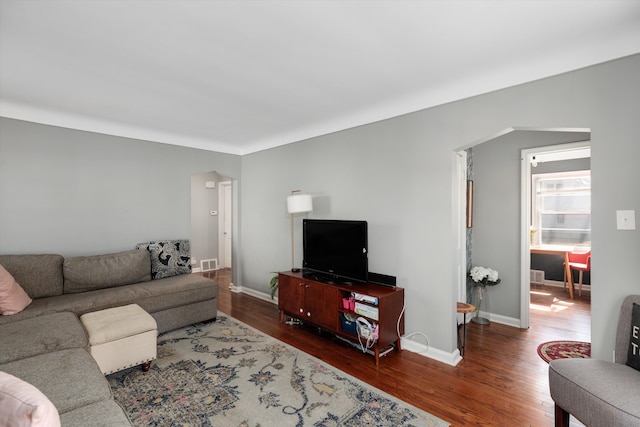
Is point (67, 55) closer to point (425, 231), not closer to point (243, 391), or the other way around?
point (243, 391)

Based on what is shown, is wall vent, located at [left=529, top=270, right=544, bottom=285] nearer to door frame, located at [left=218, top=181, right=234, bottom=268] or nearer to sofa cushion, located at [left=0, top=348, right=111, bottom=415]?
door frame, located at [left=218, top=181, right=234, bottom=268]

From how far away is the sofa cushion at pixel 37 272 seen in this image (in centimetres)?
307

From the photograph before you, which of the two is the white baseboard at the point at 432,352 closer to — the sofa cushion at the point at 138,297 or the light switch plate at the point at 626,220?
the light switch plate at the point at 626,220

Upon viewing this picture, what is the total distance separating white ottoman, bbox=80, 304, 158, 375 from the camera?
2.40 metres

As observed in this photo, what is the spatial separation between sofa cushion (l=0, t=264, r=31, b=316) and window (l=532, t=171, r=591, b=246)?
790cm

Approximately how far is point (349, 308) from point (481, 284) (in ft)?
6.12

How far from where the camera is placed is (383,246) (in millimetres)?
3314

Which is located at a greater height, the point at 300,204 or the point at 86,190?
the point at 86,190

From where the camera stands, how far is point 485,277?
374cm

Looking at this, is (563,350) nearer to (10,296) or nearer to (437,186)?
(437,186)

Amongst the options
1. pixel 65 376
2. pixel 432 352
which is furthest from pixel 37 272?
pixel 432 352

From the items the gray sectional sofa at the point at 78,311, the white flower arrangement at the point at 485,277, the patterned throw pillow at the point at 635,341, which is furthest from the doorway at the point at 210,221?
the patterned throw pillow at the point at 635,341

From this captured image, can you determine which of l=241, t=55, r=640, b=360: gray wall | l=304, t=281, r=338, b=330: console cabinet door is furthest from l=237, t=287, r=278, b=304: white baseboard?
l=304, t=281, r=338, b=330: console cabinet door

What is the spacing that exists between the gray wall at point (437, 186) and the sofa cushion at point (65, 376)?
2546mm
